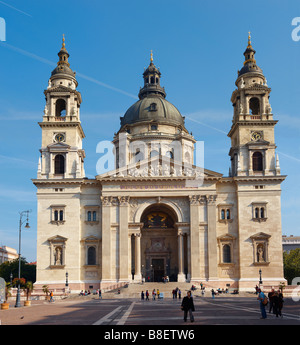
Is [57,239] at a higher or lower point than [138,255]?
higher

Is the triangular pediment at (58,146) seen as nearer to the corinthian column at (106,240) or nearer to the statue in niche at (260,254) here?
the corinthian column at (106,240)

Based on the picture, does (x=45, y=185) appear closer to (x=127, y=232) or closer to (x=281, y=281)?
(x=127, y=232)

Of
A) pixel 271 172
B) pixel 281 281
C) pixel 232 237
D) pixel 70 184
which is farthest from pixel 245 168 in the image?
pixel 70 184

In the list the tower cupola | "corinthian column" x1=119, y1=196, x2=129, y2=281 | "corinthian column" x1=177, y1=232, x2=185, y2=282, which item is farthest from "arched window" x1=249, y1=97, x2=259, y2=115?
"corinthian column" x1=119, y1=196, x2=129, y2=281

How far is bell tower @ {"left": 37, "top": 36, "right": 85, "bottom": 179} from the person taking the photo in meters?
65.2

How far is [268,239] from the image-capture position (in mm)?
63188

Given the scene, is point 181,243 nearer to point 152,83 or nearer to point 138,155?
point 138,155

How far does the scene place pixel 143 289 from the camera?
2306 inches

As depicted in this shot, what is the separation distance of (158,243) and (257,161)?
18219 mm

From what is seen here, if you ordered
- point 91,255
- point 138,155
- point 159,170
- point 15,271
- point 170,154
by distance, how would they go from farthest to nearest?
1. point 15,271
2. point 170,154
3. point 138,155
4. point 159,170
5. point 91,255

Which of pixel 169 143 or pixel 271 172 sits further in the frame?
pixel 169 143

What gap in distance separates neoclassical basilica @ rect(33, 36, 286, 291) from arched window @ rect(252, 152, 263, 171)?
5.4 inches

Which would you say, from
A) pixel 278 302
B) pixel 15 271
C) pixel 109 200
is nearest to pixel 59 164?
pixel 109 200
